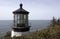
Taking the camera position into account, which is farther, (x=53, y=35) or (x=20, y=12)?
(x=20, y=12)

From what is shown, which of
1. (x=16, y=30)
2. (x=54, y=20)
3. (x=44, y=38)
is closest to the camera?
(x=44, y=38)

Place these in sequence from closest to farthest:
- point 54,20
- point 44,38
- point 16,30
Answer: point 44,38, point 16,30, point 54,20

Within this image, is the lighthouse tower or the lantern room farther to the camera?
the lantern room

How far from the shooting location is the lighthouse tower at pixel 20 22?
10583 mm

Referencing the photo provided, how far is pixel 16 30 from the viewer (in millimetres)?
10641

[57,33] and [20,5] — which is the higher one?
[20,5]

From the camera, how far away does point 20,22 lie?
426 inches

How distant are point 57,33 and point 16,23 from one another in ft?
10.7

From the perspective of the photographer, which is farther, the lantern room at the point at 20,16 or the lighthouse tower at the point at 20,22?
the lantern room at the point at 20,16

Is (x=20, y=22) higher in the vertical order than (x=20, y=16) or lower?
lower

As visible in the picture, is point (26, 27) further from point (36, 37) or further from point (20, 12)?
point (36, 37)

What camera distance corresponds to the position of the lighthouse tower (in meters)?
10.6

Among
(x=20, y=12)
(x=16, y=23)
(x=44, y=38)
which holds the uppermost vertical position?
(x=20, y=12)

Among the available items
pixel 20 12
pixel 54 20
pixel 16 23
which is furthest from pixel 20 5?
pixel 54 20
